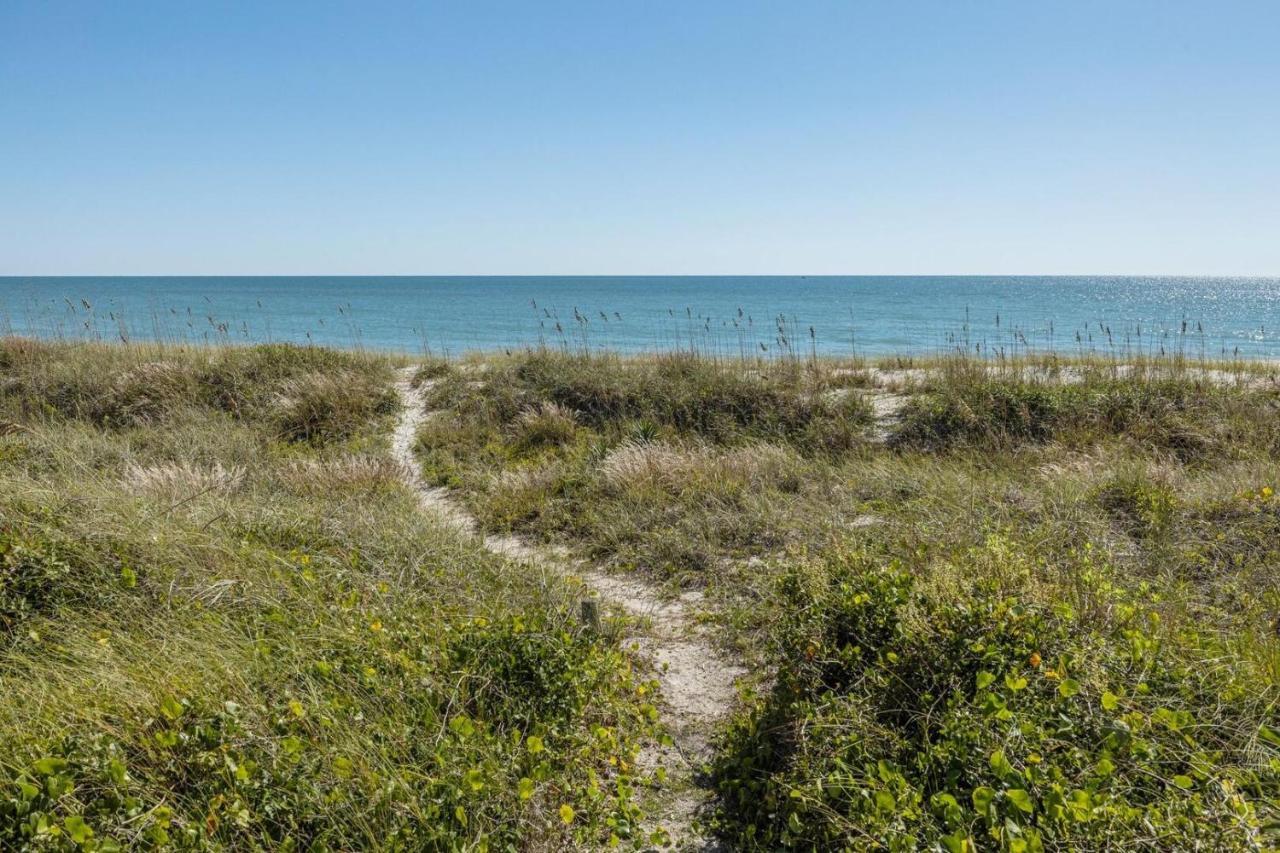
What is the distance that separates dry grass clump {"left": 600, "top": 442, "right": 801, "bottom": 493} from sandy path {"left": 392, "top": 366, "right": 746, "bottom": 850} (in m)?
1.61

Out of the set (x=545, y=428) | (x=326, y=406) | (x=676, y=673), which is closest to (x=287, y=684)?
(x=676, y=673)

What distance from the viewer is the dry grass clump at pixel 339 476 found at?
27.6ft

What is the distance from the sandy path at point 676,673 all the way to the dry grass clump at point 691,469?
5.28ft

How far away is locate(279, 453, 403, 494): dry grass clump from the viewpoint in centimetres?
840

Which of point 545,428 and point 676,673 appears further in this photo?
point 545,428

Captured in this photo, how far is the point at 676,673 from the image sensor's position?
5062mm

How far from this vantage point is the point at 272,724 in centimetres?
329

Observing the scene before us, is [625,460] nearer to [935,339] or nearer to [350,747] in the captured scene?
[350,747]

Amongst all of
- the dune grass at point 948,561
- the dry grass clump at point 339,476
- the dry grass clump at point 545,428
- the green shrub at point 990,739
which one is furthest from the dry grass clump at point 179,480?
the green shrub at point 990,739

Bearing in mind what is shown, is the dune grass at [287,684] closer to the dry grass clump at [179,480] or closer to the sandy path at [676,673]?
the dry grass clump at [179,480]

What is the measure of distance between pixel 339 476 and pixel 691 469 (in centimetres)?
422

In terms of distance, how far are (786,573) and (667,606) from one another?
51.7 inches

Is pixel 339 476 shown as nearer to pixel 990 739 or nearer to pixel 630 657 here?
pixel 630 657

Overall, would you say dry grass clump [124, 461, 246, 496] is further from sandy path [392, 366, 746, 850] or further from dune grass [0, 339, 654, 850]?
sandy path [392, 366, 746, 850]
